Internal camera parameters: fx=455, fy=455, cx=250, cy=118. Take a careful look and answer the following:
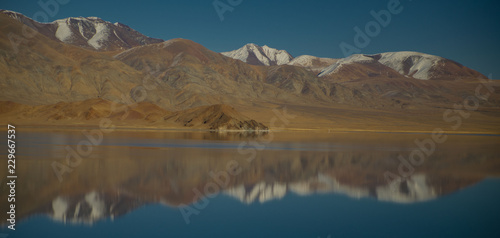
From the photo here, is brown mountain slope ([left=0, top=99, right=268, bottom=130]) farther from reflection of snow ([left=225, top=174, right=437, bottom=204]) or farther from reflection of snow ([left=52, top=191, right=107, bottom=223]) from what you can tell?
reflection of snow ([left=52, top=191, right=107, bottom=223])

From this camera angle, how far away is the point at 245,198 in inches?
787

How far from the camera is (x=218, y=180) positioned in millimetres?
24094

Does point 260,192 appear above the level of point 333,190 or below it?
above

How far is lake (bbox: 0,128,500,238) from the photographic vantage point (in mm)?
15055

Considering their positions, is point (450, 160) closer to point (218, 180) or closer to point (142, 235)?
point (218, 180)

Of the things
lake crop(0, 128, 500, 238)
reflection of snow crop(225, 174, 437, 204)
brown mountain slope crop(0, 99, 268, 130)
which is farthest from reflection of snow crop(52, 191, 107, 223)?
brown mountain slope crop(0, 99, 268, 130)

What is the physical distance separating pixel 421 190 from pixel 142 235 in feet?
48.1

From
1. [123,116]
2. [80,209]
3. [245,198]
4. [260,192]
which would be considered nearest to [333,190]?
[260,192]

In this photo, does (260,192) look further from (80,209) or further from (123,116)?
(123,116)

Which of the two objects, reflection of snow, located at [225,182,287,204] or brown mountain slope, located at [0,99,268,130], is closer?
reflection of snow, located at [225,182,287,204]

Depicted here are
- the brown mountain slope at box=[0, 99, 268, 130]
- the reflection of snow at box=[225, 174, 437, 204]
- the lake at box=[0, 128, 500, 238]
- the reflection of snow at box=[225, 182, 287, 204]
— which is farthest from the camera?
the brown mountain slope at box=[0, 99, 268, 130]

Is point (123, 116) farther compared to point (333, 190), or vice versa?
point (123, 116)

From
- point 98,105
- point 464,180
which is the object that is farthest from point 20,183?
point 98,105

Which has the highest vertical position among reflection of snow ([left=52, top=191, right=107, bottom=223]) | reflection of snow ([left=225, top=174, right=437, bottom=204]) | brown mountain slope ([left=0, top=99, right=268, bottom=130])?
brown mountain slope ([left=0, top=99, right=268, bottom=130])
